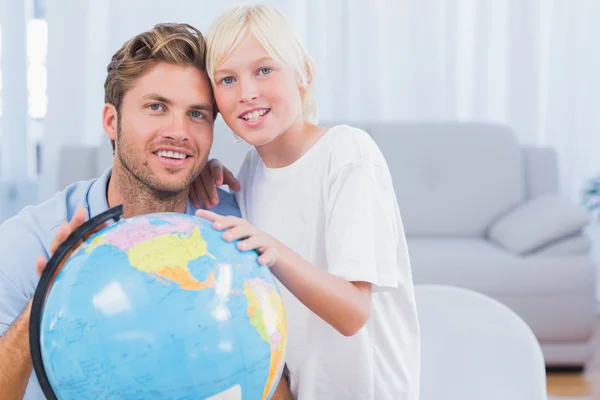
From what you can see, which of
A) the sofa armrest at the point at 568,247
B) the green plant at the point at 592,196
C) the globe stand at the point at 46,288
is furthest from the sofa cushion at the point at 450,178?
the globe stand at the point at 46,288

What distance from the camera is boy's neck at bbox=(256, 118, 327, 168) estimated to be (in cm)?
152

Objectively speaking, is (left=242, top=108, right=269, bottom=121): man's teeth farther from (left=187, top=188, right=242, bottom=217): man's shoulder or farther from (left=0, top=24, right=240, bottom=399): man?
(left=187, top=188, right=242, bottom=217): man's shoulder

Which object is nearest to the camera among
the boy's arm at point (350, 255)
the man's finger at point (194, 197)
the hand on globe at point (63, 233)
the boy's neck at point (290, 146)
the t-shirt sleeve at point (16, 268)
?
the hand on globe at point (63, 233)

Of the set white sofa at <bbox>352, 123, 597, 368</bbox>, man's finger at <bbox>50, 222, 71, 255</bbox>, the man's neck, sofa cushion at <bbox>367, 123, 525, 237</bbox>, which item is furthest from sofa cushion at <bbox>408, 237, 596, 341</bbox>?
man's finger at <bbox>50, 222, 71, 255</bbox>

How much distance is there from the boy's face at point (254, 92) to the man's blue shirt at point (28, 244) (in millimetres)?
225

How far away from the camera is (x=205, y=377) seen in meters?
0.90

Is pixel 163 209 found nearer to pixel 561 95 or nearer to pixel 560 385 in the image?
pixel 560 385

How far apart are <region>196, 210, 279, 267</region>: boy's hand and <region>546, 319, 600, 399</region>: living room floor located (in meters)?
2.54

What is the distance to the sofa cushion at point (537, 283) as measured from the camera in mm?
3525

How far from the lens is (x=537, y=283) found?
3.53 meters

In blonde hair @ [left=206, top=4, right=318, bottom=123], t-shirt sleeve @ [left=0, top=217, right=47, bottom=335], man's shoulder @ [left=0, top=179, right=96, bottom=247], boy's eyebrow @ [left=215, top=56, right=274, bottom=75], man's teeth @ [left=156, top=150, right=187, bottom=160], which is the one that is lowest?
t-shirt sleeve @ [left=0, top=217, right=47, bottom=335]

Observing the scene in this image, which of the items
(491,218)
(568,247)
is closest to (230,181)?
(568,247)

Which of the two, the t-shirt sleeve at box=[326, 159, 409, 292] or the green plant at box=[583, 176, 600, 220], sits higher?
the t-shirt sleeve at box=[326, 159, 409, 292]

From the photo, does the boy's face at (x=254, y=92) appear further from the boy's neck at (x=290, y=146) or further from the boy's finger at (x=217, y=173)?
the boy's finger at (x=217, y=173)
